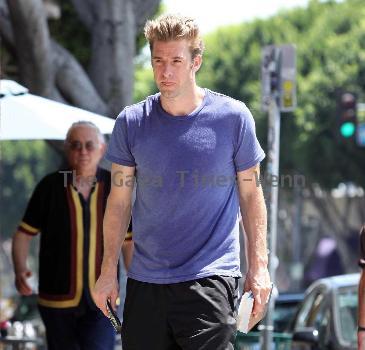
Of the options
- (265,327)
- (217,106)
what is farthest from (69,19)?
(217,106)

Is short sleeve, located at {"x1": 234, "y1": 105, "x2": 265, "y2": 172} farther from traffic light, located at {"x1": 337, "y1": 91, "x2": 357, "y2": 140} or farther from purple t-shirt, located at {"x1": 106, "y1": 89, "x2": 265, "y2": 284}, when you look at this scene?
traffic light, located at {"x1": 337, "y1": 91, "x2": 357, "y2": 140}

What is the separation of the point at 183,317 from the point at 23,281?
3.03 metres

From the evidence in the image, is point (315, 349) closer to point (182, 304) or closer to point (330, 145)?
point (182, 304)

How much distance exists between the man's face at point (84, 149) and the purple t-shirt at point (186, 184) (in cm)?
240

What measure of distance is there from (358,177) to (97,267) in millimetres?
32131

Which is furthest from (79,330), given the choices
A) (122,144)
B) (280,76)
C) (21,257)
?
(280,76)

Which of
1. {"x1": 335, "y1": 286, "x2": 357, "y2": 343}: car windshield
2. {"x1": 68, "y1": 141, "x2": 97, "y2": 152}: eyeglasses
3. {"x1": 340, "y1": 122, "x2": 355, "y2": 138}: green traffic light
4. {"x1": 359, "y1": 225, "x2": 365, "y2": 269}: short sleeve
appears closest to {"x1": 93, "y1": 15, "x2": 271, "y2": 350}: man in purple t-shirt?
{"x1": 359, "y1": 225, "x2": 365, "y2": 269}: short sleeve

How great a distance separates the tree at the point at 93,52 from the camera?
10812mm

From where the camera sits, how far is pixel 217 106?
5.14 m

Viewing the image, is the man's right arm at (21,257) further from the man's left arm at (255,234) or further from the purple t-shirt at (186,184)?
the man's left arm at (255,234)

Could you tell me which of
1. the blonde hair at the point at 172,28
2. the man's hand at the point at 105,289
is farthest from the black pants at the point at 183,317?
the blonde hair at the point at 172,28

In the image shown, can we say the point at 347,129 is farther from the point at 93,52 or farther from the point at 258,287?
the point at 258,287

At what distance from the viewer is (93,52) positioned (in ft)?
39.7

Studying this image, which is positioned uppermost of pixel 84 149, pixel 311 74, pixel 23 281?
pixel 311 74
